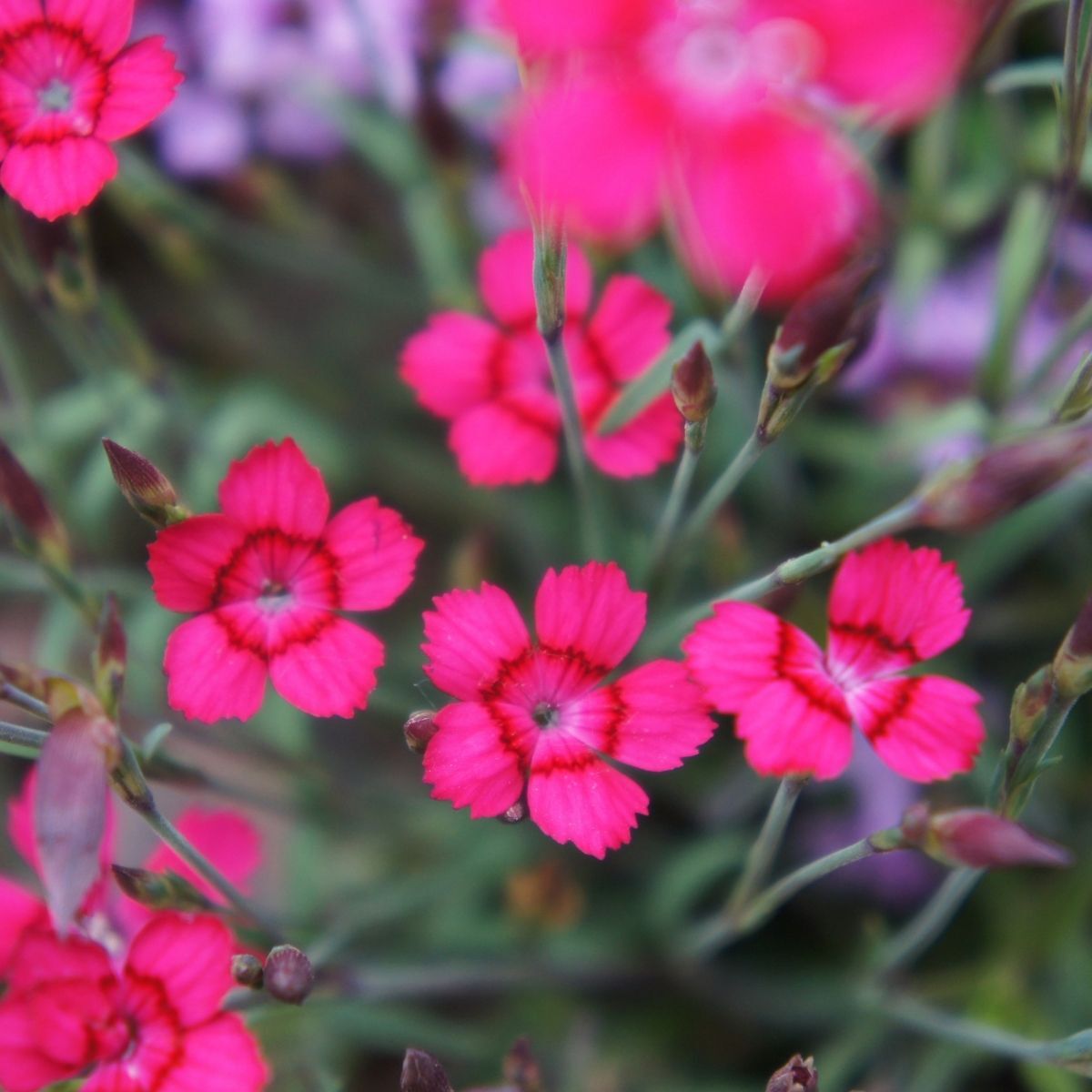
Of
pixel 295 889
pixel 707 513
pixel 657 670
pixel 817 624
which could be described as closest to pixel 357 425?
pixel 295 889

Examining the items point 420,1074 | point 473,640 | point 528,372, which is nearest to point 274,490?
point 473,640

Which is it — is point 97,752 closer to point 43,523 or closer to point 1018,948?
point 43,523

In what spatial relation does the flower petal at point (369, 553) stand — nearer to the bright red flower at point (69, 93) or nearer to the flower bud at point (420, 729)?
the flower bud at point (420, 729)

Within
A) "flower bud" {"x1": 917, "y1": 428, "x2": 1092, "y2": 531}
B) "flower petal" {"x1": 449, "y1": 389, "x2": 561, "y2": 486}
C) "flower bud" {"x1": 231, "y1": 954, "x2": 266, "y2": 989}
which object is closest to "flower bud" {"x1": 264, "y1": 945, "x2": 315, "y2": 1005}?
"flower bud" {"x1": 231, "y1": 954, "x2": 266, "y2": 989}

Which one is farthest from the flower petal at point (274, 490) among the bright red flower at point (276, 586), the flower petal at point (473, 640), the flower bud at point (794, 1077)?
the flower bud at point (794, 1077)

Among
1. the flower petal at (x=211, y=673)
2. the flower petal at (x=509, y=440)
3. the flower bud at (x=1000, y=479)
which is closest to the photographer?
the flower bud at (x=1000, y=479)

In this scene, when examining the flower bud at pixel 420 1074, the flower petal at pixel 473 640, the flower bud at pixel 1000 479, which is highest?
the flower bud at pixel 1000 479
